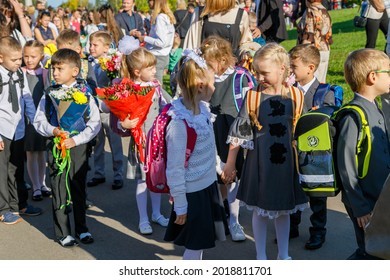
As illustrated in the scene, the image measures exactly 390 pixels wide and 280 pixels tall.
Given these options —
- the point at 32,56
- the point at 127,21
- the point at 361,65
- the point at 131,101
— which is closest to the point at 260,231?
the point at 361,65

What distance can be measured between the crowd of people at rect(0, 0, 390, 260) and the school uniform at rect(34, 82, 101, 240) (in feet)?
0.03

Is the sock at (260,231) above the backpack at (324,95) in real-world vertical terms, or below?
below

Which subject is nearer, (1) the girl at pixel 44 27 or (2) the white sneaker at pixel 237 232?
(2) the white sneaker at pixel 237 232

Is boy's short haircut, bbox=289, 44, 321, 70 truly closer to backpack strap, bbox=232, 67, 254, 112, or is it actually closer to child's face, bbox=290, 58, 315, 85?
child's face, bbox=290, 58, 315, 85

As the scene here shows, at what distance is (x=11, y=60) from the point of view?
591cm

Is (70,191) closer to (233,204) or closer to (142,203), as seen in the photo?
(142,203)

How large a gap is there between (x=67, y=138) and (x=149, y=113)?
93 centimetres

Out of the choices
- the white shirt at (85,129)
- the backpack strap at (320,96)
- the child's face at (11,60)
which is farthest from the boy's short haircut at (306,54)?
the child's face at (11,60)

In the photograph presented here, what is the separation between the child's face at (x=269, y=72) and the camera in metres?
4.45

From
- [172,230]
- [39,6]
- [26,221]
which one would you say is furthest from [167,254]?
[39,6]

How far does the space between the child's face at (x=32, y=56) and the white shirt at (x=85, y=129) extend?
4.57 feet

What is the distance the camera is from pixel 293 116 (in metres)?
4.55

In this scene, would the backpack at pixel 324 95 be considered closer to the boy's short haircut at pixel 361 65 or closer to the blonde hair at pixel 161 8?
the boy's short haircut at pixel 361 65

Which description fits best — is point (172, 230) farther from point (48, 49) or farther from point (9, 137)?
point (48, 49)
